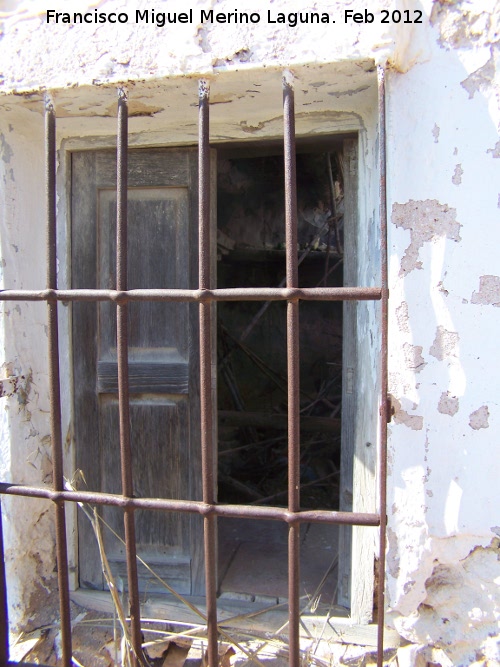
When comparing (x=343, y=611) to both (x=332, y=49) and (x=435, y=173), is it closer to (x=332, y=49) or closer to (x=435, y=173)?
(x=435, y=173)

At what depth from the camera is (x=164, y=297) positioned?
54.5 inches

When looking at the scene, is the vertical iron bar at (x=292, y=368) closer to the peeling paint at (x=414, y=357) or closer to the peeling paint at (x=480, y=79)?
the peeling paint at (x=414, y=357)

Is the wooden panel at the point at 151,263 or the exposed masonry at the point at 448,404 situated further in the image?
the wooden panel at the point at 151,263

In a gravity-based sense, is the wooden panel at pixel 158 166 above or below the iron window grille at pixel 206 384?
above

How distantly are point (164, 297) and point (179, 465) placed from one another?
0.83 metres

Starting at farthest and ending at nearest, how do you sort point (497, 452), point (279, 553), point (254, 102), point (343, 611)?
point (279, 553), point (343, 611), point (254, 102), point (497, 452)

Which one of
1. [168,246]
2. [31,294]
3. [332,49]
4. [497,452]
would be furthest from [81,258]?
[497,452]

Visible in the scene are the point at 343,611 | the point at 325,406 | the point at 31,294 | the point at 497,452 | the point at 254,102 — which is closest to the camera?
the point at 497,452

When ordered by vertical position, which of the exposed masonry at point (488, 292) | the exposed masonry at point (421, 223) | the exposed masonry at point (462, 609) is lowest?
the exposed masonry at point (462, 609)

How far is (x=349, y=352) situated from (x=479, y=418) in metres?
0.55

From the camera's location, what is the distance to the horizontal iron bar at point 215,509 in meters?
1.30

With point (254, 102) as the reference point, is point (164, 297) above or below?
below

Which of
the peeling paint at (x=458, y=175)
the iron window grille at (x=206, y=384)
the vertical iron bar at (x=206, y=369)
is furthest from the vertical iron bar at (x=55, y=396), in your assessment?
the peeling paint at (x=458, y=175)

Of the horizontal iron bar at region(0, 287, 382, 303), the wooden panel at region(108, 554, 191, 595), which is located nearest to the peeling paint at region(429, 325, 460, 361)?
the horizontal iron bar at region(0, 287, 382, 303)
